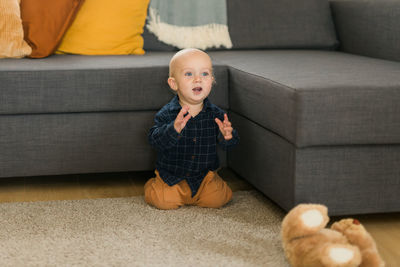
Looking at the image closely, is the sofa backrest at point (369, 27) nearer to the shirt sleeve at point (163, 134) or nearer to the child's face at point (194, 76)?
the child's face at point (194, 76)

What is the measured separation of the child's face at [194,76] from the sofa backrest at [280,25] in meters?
0.93

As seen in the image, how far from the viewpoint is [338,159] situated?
1845 millimetres

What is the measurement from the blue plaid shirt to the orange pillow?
73 cm

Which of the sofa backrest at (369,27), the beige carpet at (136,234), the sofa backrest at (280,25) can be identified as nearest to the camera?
the beige carpet at (136,234)

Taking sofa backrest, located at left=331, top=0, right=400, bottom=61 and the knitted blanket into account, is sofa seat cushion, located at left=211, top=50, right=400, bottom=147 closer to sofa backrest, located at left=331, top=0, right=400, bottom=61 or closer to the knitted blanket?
sofa backrest, located at left=331, top=0, right=400, bottom=61

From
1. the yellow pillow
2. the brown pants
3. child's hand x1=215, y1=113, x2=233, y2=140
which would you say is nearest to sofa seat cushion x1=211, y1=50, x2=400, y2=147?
child's hand x1=215, y1=113, x2=233, y2=140

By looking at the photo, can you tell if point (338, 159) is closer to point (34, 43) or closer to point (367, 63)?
point (367, 63)

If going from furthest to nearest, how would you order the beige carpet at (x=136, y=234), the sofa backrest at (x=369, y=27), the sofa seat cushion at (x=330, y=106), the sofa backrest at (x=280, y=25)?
the sofa backrest at (x=280, y=25) → the sofa backrest at (x=369, y=27) → the sofa seat cushion at (x=330, y=106) → the beige carpet at (x=136, y=234)

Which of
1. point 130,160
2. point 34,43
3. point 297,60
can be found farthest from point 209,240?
point 34,43

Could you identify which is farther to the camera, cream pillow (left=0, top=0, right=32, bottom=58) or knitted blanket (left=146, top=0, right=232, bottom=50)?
knitted blanket (left=146, top=0, right=232, bottom=50)

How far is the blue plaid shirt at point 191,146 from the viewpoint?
2.05 m

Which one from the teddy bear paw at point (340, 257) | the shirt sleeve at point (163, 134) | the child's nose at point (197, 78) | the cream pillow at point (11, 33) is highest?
the cream pillow at point (11, 33)

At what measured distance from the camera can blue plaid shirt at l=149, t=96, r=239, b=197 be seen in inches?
80.8

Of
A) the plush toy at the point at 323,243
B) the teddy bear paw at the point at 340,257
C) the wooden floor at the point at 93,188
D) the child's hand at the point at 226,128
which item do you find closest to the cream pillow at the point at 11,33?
the wooden floor at the point at 93,188
